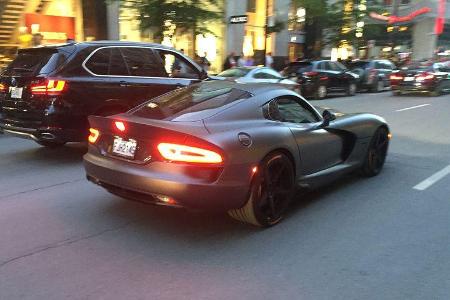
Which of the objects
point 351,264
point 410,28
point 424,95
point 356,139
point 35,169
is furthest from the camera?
point 410,28

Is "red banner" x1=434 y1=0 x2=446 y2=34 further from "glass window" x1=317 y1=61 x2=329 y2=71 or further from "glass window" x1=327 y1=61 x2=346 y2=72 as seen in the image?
"glass window" x1=317 y1=61 x2=329 y2=71

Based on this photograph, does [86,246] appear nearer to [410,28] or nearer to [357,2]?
[357,2]

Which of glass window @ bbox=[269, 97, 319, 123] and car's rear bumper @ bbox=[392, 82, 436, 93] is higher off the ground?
glass window @ bbox=[269, 97, 319, 123]

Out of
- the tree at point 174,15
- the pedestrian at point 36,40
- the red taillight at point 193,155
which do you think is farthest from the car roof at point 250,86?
the pedestrian at point 36,40

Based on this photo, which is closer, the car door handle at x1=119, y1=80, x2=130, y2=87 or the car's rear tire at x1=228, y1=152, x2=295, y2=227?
the car's rear tire at x1=228, y1=152, x2=295, y2=227

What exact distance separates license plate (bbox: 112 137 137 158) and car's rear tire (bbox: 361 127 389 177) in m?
3.31

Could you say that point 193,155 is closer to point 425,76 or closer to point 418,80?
point 418,80

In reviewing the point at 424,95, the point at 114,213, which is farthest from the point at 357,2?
the point at 114,213

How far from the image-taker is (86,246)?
4203mm

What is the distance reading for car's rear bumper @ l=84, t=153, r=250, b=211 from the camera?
4156 mm

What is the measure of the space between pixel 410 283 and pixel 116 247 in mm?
2319

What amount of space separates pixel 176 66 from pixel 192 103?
367 centimetres

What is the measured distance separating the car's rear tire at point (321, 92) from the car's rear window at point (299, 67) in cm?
80

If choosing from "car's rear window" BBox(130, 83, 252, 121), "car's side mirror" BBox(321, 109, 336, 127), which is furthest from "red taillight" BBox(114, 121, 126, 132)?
"car's side mirror" BBox(321, 109, 336, 127)
